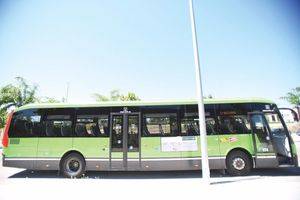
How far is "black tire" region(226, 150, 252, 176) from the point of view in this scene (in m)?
8.71

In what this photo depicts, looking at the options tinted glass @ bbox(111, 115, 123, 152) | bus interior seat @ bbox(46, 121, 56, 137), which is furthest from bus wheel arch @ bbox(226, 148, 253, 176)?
bus interior seat @ bbox(46, 121, 56, 137)

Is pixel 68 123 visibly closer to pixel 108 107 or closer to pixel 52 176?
pixel 108 107

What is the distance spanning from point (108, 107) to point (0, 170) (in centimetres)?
648

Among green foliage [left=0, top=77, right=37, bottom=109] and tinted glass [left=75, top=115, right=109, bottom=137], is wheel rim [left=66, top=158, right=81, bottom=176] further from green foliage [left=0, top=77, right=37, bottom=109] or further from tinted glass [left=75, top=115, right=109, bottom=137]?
green foliage [left=0, top=77, right=37, bottom=109]

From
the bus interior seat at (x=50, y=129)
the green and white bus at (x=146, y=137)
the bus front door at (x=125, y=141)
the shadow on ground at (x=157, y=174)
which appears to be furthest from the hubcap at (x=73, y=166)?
the bus front door at (x=125, y=141)

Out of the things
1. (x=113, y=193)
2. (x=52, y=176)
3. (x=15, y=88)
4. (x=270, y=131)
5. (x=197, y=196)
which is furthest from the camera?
(x=15, y=88)

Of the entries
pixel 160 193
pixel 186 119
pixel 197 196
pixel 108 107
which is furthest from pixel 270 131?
pixel 108 107

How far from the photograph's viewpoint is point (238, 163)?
28.7 ft

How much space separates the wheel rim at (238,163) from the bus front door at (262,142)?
18.6 inches

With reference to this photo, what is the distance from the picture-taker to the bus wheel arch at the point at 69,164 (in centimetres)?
898

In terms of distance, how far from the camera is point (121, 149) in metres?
8.78

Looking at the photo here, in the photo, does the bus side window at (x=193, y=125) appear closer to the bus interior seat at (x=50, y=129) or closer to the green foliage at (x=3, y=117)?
the bus interior seat at (x=50, y=129)

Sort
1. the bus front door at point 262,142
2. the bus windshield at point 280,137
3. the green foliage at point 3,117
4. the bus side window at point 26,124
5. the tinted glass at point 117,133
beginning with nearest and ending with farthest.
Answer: the bus front door at point 262,142 < the bus windshield at point 280,137 < the tinted glass at point 117,133 < the bus side window at point 26,124 < the green foliage at point 3,117

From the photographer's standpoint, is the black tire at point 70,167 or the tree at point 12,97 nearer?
the black tire at point 70,167
